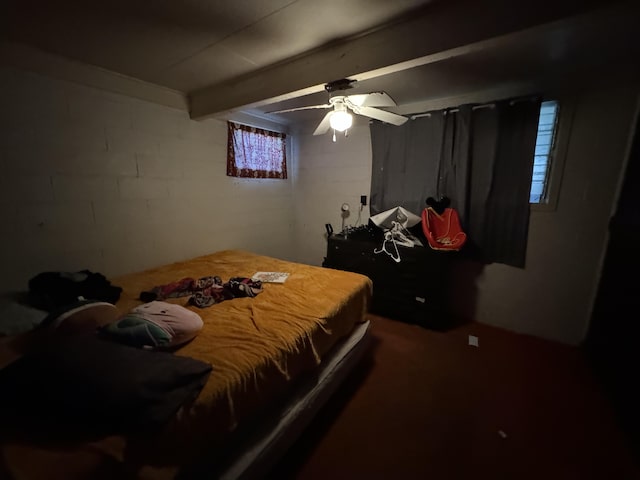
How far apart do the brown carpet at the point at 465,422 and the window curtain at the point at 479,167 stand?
1038 millimetres

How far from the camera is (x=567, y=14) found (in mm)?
1101

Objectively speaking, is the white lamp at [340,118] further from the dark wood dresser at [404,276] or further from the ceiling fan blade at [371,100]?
the dark wood dresser at [404,276]

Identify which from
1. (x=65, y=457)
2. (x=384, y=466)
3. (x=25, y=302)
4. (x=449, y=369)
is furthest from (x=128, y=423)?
(x=449, y=369)

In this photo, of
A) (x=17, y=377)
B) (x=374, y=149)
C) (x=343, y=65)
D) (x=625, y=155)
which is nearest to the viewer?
(x=17, y=377)

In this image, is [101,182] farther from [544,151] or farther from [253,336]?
[544,151]

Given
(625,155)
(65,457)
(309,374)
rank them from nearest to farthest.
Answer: (65,457)
(309,374)
(625,155)

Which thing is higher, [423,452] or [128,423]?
[128,423]

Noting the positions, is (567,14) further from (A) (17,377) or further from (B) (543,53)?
(A) (17,377)

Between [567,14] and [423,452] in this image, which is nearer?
[567,14]

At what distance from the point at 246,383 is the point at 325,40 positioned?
196 cm

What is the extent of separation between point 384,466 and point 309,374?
0.59m


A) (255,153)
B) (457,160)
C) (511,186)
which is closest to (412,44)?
(457,160)

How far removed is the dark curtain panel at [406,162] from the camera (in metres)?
2.76

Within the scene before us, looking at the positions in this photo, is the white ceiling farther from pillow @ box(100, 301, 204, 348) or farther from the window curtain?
pillow @ box(100, 301, 204, 348)
